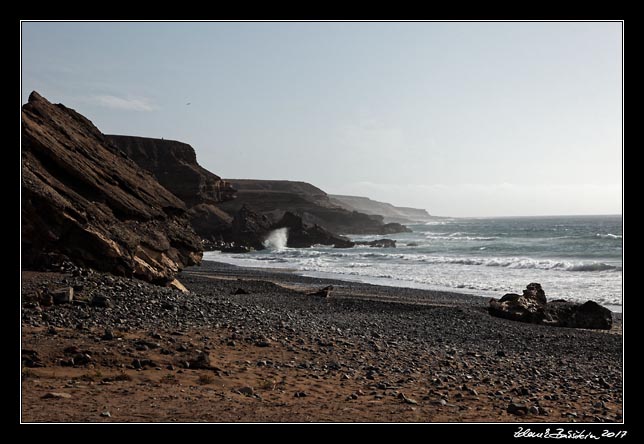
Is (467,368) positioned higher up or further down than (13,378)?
further down

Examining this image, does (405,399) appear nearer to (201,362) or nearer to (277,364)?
(277,364)

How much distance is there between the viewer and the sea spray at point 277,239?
2948 inches

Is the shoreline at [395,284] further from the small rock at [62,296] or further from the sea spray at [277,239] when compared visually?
the sea spray at [277,239]

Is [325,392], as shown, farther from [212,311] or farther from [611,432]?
[212,311]

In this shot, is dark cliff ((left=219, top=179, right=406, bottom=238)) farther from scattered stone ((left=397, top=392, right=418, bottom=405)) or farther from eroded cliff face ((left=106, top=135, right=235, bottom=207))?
scattered stone ((left=397, top=392, right=418, bottom=405))

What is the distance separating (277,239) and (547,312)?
60067mm

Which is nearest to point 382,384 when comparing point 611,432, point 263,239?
point 611,432

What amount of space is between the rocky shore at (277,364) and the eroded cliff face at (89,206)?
40.1 inches

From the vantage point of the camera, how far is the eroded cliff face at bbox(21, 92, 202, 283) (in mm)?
15016

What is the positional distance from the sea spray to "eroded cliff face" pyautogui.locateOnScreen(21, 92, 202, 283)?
5249 cm

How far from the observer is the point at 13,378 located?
20.2ft

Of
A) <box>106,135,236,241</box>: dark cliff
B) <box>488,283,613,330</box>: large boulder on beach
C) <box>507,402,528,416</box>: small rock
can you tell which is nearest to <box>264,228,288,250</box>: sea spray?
<box>106,135,236,241</box>: dark cliff

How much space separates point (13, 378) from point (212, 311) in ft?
26.2

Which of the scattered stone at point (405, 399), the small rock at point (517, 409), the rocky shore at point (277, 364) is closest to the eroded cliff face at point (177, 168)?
the rocky shore at point (277, 364)
